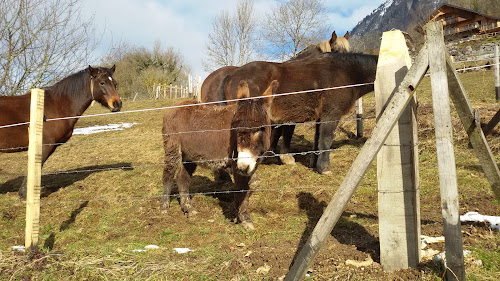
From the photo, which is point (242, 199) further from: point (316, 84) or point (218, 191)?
point (316, 84)

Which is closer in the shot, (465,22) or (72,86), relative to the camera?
(72,86)

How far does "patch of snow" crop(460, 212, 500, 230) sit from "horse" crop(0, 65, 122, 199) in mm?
6918

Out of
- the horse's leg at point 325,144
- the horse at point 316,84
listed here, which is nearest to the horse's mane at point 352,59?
the horse at point 316,84

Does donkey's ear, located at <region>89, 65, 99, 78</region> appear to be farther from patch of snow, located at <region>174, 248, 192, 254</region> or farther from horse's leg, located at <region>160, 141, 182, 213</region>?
patch of snow, located at <region>174, 248, 192, 254</region>

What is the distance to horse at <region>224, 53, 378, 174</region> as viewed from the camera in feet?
22.2

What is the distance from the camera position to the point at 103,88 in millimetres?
7520

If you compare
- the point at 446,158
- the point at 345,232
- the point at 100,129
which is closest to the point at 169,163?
the point at 345,232

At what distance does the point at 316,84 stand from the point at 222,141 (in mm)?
2838

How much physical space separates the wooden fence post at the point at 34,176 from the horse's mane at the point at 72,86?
368 cm

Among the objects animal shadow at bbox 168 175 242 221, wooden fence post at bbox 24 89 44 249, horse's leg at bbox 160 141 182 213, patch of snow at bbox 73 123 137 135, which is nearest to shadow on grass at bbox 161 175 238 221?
animal shadow at bbox 168 175 242 221

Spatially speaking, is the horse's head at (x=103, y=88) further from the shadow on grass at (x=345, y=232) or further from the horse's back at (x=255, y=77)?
the shadow on grass at (x=345, y=232)

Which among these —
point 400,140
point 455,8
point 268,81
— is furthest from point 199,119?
point 455,8

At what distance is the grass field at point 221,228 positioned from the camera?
2984mm

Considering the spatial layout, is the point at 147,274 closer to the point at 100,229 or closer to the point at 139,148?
the point at 100,229
